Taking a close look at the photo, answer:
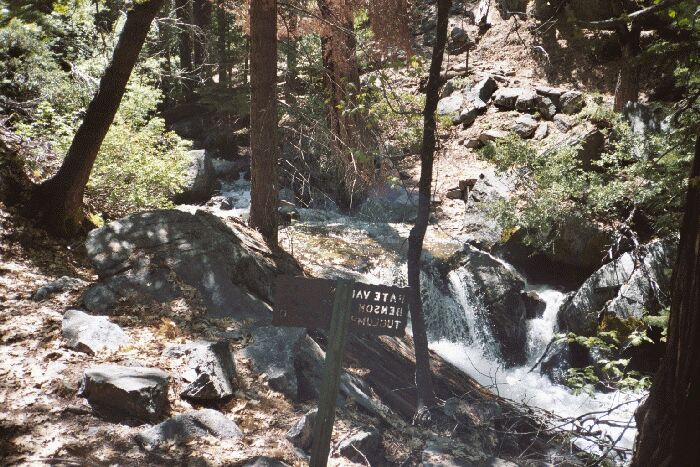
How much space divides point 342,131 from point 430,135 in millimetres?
2950

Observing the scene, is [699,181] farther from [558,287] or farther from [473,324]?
[558,287]

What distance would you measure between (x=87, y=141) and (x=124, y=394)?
167 inches

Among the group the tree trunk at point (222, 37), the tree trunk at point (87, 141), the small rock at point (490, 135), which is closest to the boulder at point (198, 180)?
the tree trunk at point (222, 37)

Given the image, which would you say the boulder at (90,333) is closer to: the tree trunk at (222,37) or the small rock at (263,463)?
the small rock at (263,463)

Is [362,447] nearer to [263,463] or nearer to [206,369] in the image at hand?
[263,463]

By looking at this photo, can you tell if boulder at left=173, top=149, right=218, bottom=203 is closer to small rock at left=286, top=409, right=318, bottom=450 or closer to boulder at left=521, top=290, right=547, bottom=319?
boulder at left=521, top=290, right=547, bottom=319

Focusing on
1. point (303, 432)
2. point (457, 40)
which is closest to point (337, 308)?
point (303, 432)

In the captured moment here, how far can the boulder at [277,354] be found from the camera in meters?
5.18

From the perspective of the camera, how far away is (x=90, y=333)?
202 inches

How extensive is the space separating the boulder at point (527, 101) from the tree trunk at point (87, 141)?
12125 mm

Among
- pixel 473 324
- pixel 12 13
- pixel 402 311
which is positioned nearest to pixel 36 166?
pixel 12 13

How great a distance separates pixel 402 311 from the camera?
139 inches

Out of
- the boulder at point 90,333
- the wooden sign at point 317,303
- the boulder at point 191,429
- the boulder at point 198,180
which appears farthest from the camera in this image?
the boulder at point 198,180

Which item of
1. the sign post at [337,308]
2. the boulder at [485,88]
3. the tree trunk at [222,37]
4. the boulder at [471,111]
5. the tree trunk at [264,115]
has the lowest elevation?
the sign post at [337,308]
